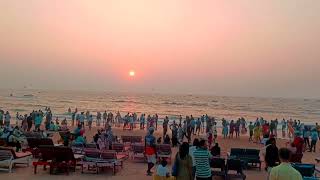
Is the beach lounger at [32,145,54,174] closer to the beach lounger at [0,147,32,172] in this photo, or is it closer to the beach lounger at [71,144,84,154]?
the beach lounger at [0,147,32,172]

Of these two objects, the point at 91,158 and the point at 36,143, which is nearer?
the point at 91,158

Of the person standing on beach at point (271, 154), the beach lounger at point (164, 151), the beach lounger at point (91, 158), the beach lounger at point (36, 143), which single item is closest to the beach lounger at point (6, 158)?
the beach lounger at point (36, 143)

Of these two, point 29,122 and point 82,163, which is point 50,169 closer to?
point 82,163

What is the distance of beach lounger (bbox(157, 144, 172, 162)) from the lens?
16.9 m

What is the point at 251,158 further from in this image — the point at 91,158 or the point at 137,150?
the point at 91,158

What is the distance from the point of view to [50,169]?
1403 centimetres

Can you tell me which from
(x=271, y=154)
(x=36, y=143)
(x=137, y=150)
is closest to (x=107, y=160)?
(x=137, y=150)

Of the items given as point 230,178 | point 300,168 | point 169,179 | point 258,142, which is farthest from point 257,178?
point 258,142

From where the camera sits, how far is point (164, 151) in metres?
17.2

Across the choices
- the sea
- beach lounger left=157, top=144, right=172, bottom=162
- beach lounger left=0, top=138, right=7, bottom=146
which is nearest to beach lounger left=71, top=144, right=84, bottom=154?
beach lounger left=0, top=138, right=7, bottom=146

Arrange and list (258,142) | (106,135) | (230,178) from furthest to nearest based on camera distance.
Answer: (258,142) < (106,135) < (230,178)

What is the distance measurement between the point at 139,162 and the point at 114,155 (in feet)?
9.43

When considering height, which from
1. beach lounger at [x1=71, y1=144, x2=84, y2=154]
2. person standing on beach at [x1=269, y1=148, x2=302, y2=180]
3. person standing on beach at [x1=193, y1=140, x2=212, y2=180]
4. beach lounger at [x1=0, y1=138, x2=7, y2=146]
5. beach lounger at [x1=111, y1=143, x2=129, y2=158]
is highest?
person standing on beach at [x1=269, y1=148, x2=302, y2=180]

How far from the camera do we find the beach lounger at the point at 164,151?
16.9 meters
